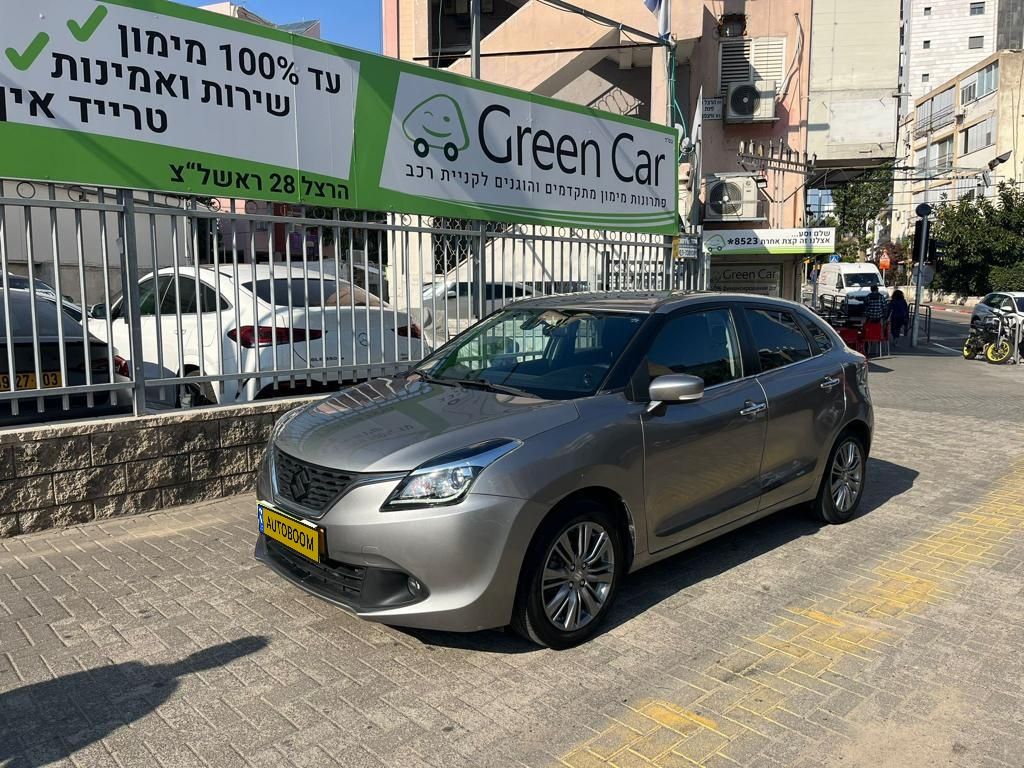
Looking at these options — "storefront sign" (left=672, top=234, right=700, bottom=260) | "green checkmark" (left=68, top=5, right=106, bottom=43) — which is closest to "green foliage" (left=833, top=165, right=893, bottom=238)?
"storefront sign" (left=672, top=234, right=700, bottom=260)

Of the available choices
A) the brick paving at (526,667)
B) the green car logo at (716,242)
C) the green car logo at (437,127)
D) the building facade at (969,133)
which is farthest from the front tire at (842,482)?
the building facade at (969,133)

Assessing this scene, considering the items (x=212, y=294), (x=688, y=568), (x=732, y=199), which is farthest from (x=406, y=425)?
(x=732, y=199)

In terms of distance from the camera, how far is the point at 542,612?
11.7ft

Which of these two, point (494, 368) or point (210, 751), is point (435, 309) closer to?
point (494, 368)

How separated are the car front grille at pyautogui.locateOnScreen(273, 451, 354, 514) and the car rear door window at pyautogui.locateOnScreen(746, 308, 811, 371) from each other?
2.76 m

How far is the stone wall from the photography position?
5066 mm

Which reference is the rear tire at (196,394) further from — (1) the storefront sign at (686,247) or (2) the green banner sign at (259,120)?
(1) the storefront sign at (686,247)

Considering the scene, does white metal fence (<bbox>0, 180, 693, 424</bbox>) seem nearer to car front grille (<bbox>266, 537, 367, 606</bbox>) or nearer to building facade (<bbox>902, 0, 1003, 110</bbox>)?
car front grille (<bbox>266, 537, 367, 606</bbox>)

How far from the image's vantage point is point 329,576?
3.59 meters

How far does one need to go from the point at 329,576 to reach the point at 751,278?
645 inches

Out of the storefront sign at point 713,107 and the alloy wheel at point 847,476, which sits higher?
the storefront sign at point 713,107

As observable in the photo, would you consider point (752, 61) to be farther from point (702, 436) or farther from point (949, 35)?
point (949, 35)

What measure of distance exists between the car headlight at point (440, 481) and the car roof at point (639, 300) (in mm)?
1625

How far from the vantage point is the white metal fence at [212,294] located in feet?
17.1
